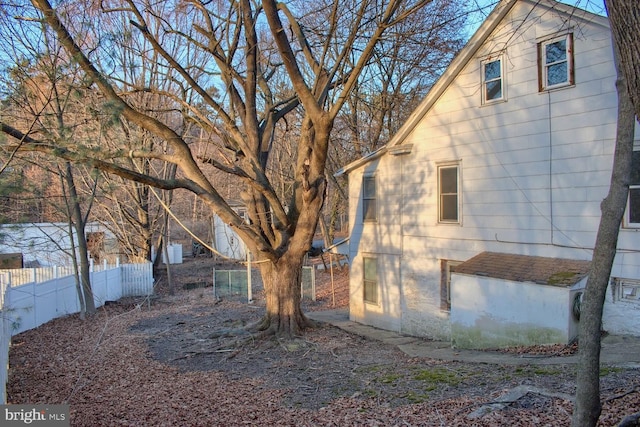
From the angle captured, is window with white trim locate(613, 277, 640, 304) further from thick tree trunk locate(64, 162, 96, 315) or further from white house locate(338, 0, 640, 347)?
thick tree trunk locate(64, 162, 96, 315)

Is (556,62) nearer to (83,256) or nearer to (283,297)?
(283,297)

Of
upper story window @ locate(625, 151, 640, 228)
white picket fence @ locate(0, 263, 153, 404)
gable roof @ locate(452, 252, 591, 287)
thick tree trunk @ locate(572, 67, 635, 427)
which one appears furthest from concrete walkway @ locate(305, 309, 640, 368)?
white picket fence @ locate(0, 263, 153, 404)

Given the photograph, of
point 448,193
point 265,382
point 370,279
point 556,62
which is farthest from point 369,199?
point 265,382

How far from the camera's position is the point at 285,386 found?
27.6 ft

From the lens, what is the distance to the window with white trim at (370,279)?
15.0m

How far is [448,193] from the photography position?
12594 mm

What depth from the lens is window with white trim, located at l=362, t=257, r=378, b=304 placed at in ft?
49.3

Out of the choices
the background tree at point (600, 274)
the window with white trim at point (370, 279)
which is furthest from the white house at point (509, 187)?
the background tree at point (600, 274)

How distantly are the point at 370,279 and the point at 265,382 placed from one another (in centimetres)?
705

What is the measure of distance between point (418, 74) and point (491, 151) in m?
10.6

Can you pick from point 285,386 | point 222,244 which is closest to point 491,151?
point 285,386

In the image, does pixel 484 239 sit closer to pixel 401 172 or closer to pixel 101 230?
pixel 401 172

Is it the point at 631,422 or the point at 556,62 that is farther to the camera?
the point at 556,62

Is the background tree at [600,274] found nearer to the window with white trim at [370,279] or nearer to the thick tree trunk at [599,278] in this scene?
the thick tree trunk at [599,278]
